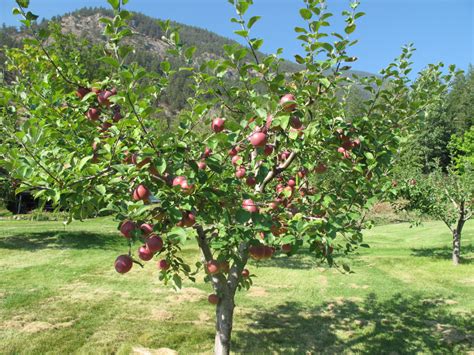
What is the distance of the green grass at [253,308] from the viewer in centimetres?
586

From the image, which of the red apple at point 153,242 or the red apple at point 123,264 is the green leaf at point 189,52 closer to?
the red apple at point 153,242

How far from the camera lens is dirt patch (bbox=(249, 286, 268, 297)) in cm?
872

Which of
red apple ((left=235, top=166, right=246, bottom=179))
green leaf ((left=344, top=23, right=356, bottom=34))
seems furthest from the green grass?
green leaf ((left=344, top=23, right=356, bottom=34))

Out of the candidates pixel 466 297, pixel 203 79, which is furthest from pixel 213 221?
pixel 466 297

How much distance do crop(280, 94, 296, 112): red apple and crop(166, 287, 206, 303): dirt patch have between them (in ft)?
19.9

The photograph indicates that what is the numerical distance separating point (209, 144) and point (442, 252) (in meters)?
13.9

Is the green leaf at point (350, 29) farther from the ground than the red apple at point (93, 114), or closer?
farther from the ground

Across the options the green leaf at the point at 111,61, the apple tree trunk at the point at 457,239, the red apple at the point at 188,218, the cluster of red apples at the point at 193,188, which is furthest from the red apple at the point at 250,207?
the apple tree trunk at the point at 457,239

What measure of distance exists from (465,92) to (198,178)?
70280 mm

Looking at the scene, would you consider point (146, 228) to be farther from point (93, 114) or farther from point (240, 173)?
point (93, 114)

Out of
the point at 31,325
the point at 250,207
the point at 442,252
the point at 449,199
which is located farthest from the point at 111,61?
the point at 442,252

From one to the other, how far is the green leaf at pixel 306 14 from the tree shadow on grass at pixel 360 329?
4.59 meters

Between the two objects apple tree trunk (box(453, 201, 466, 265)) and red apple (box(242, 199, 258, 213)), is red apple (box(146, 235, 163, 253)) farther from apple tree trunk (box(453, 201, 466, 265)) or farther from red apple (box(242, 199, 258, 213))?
apple tree trunk (box(453, 201, 466, 265))

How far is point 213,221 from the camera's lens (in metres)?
3.22
